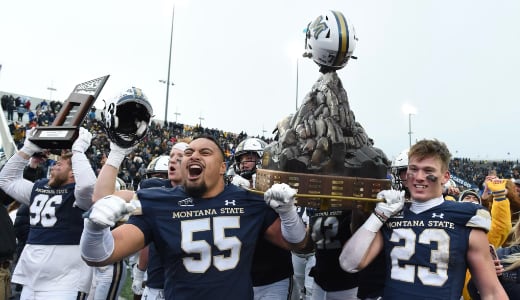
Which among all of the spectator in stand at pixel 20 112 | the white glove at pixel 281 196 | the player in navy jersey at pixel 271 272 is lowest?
the player in navy jersey at pixel 271 272

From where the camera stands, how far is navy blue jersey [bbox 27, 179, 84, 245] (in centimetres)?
391

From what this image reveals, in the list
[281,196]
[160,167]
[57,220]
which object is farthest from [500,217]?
[160,167]

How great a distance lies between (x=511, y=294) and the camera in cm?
251

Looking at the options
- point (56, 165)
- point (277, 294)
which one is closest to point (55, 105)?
point (56, 165)

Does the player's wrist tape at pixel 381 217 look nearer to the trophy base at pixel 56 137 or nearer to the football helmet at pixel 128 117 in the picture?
the football helmet at pixel 128 117

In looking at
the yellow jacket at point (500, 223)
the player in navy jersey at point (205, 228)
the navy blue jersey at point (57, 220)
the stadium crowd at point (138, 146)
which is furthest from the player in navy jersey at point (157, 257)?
the stadium crowd at point (138, 146)

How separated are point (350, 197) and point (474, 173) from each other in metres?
41.0

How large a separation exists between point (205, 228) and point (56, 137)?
141cm

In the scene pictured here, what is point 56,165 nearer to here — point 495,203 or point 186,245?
point 186,245

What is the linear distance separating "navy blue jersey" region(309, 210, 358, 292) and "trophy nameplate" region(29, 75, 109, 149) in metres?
1.98

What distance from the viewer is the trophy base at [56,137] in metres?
2.97

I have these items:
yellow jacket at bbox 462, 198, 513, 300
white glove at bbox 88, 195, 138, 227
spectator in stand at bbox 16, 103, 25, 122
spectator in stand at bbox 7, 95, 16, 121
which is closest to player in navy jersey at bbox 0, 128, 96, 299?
white glove at bbox 88, 195, 138, 227

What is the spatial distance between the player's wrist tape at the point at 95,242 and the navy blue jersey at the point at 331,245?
1.67m

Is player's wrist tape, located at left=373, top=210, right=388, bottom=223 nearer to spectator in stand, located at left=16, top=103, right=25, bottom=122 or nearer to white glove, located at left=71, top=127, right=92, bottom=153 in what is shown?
white glove, located at left=71, top=127, right=92, bottom=153
